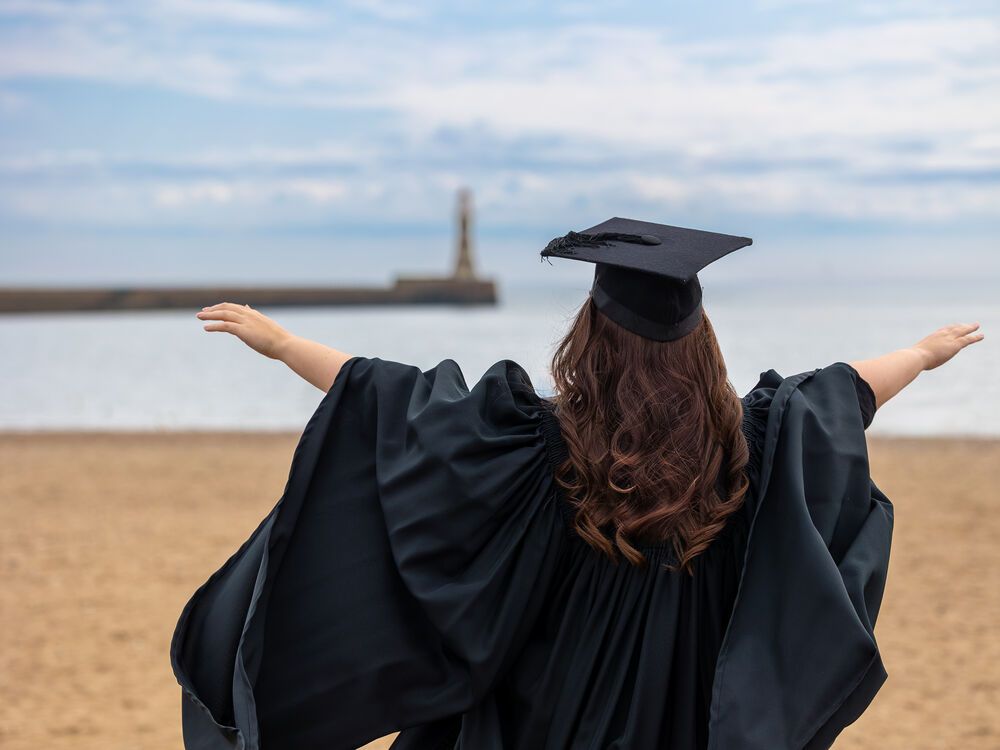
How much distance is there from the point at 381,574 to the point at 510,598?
0.27 meters

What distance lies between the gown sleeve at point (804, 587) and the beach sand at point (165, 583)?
311 cm

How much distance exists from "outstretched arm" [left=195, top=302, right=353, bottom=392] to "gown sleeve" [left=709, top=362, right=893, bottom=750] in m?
0.82

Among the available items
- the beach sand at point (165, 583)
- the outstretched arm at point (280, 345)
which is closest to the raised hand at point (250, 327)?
the outstretched arm at point (280, 345)

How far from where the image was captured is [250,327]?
2.23 m

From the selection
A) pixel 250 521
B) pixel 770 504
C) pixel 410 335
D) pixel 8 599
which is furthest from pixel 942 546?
pixel 410 335

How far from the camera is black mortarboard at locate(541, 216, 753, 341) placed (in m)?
2.04

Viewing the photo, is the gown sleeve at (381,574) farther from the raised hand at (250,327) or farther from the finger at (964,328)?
the finger at (964,328)

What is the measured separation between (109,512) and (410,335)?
38554 mm

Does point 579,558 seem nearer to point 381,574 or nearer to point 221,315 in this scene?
point 381,574

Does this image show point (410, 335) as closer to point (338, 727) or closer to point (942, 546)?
point (942, 546)

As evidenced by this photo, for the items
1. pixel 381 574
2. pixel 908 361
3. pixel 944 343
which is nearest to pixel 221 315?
pixel 381 574

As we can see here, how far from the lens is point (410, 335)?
1898 inches

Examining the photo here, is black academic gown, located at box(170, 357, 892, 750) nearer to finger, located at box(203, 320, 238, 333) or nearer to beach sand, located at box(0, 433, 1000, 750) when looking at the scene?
finger, located at box(203, 320, 238, 333)

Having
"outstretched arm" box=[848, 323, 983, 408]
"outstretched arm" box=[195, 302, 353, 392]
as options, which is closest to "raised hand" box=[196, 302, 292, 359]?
"outstretched arm" box=[195, 302, 353, 392]
